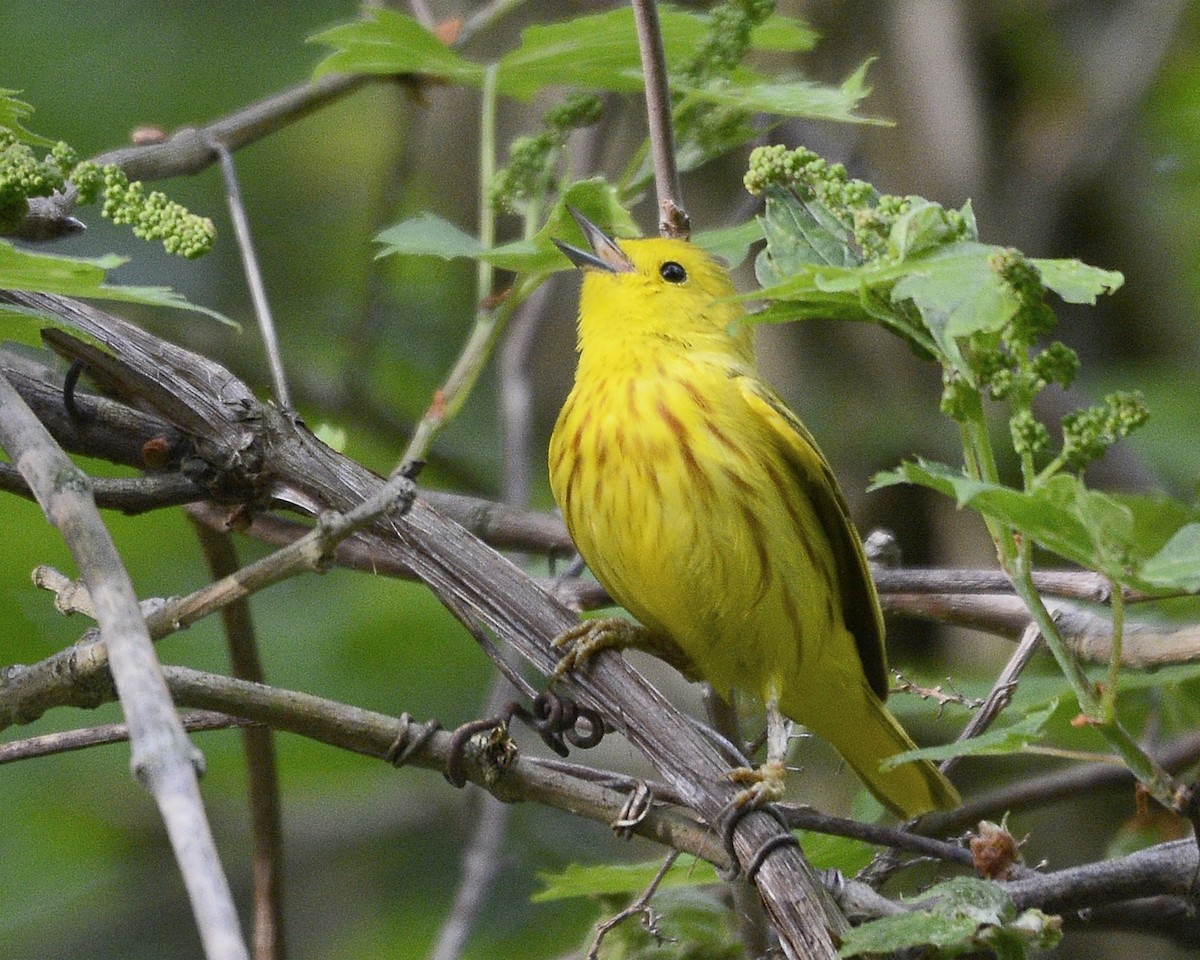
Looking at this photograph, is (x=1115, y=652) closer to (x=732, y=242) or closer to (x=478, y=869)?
(x=732, y=242)

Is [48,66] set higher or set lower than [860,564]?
higher

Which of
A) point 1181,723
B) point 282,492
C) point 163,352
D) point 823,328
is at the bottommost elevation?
point 1181,723

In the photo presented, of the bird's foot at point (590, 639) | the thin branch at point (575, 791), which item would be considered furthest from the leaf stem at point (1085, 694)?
the bird's foot at point (590, 639)

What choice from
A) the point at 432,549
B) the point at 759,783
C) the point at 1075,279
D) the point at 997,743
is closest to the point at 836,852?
the point at 759,783

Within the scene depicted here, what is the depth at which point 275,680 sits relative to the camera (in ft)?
14.7

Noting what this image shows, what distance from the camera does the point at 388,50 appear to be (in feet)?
8.88

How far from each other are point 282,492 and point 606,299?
1.40 metres

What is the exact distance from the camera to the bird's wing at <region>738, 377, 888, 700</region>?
2779 millimetres

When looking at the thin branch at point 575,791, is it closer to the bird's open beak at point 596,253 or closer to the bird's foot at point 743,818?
the bird's foot at point 743,818

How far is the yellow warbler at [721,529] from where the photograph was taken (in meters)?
2.71

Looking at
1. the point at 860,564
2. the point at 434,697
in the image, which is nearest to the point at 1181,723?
the point at 860,564

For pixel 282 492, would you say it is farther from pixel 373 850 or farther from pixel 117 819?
pixel 373 850

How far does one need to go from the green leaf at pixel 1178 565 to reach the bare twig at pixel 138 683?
91 centimetres

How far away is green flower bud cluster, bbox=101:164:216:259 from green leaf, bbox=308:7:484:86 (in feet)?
2.67
